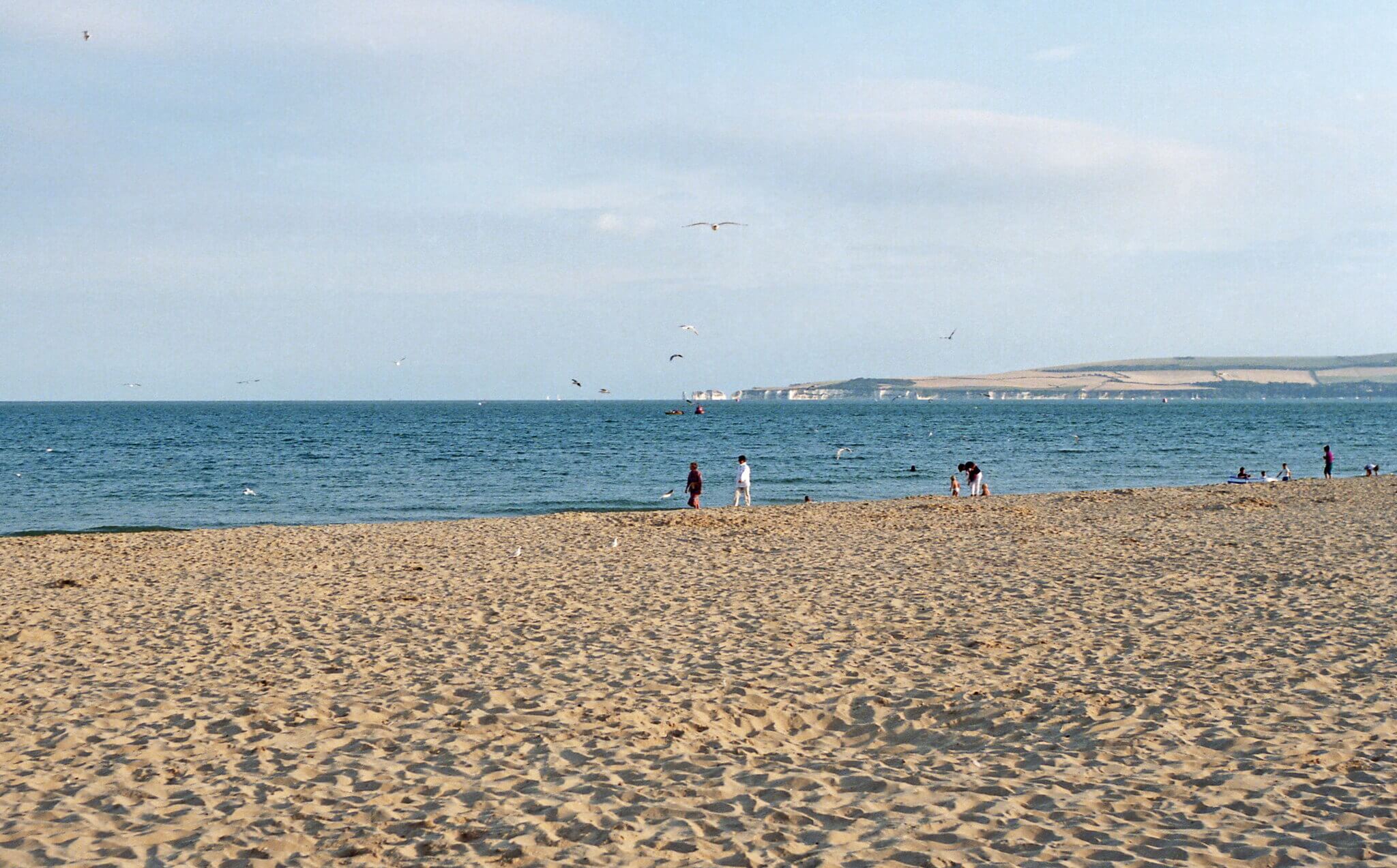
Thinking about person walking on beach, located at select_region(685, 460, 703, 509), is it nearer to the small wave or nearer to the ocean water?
the ocean water

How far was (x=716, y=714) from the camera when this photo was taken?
8.57m

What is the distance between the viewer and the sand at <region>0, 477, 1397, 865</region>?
615 centimetres

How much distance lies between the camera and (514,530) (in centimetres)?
2377

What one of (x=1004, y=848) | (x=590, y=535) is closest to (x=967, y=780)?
(x=1004, y=848)

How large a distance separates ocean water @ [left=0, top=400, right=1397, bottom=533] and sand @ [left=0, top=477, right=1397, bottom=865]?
19.9m

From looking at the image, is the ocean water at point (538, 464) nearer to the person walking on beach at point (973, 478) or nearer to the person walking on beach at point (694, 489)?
the person walking on beach at point (973, 478)

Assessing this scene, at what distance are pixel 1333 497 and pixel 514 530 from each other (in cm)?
2099

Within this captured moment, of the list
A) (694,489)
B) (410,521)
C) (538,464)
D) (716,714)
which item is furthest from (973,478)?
(538,464)

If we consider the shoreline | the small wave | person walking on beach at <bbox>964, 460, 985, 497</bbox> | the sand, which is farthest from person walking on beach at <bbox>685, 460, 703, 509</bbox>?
the small wave

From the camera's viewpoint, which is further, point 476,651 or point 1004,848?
point 476,651

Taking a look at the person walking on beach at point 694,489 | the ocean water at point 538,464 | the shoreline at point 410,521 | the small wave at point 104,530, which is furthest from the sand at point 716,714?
the ocean water at point 538,464

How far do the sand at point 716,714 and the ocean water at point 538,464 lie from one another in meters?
19.9

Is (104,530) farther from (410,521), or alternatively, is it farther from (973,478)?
(973,478)

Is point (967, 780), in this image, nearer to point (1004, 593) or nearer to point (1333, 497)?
point (1004, 593)
